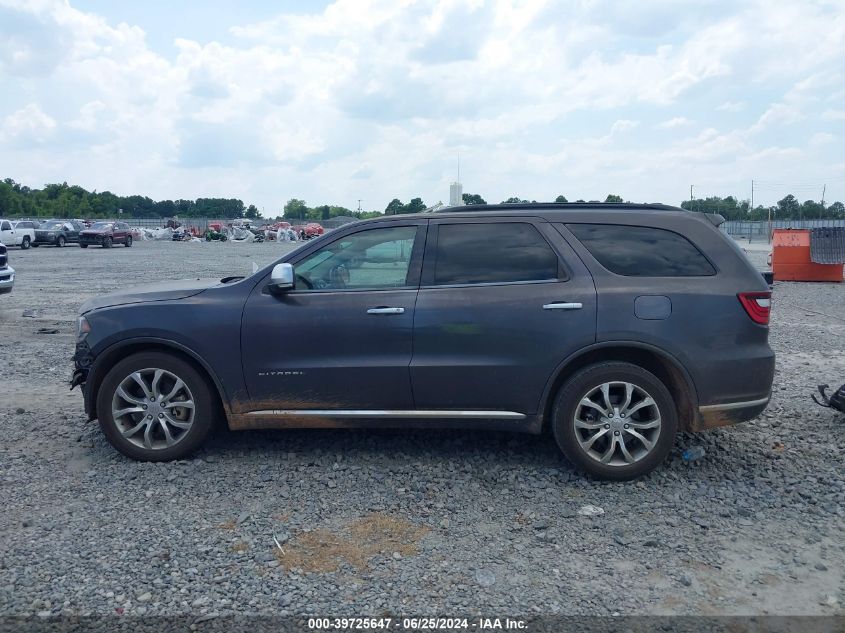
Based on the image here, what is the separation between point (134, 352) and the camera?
5348 mm

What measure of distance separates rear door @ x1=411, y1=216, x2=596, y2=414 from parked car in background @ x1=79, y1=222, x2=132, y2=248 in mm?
44065

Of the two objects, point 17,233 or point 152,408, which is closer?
point 152,408

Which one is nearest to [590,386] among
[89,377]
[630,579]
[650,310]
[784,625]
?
[650,310]

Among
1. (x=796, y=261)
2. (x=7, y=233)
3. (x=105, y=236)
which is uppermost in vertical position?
(x=7, y=233)

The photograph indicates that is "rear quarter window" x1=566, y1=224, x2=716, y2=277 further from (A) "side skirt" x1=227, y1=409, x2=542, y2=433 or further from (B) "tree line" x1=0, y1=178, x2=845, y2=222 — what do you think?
(B) "tree line" x1=0, y1=178, x2=845, y2=222

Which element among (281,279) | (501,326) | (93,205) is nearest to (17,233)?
(281,279)

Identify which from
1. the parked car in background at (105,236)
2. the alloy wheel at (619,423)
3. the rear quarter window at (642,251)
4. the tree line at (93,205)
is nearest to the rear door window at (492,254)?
the rear quarter window at (642,251)

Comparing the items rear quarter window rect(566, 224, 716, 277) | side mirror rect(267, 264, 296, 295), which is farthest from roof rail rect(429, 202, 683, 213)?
side mirror rect(267, 264, 296, 295)

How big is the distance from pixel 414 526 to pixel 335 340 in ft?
4.62

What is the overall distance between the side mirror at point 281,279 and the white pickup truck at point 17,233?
38360 millimetres

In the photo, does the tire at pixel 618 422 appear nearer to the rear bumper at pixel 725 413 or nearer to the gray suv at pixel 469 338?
the gray suv at pixel 469 338

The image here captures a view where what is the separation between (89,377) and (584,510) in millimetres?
3502

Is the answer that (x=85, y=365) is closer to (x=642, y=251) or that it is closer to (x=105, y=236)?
(x=642, y=251)

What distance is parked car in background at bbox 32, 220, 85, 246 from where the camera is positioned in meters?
43.0
